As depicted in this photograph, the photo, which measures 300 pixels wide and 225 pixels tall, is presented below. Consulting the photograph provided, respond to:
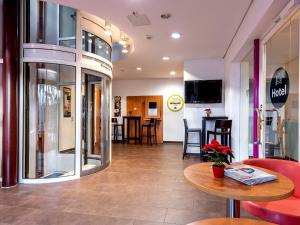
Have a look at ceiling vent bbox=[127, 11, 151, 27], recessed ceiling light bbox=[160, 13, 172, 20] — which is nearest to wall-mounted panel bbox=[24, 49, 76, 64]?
ceiling vent bbox=[127, 11, 151, 27]

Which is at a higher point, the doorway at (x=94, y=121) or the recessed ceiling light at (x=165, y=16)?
the recessed ceiling light at (x=165, y=16)

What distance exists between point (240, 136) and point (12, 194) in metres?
4.81

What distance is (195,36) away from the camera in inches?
179

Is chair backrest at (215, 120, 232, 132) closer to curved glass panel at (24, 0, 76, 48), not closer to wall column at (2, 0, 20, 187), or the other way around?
curved glass panel at (24, 0, 76, 48)

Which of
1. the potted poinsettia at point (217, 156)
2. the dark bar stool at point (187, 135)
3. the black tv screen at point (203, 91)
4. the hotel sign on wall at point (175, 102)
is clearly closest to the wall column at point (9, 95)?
the potted poinsettia at point (217, 156)

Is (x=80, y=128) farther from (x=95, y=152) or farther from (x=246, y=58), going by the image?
(x=246, y=58)

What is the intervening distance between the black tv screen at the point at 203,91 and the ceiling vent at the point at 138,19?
2.90m

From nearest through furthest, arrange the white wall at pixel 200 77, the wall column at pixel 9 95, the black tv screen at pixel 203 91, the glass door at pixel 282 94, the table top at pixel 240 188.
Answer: the table top at pixel 240 188, the glass door at pixel 282 94, the wall column at pixel 9 95, the black tv screen at pixel 203 91, the white wall at pixel 200 77

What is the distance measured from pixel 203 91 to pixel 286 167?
4.36 metres

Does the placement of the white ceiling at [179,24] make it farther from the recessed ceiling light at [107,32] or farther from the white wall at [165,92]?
the white wall at [165,92]

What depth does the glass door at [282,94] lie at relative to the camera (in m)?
2.42

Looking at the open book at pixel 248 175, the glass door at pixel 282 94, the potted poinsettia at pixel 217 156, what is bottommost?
the open book at pixel 248 175

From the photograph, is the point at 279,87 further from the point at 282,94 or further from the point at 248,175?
the point at 248,175

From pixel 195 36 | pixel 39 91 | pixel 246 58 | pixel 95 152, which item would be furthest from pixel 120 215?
pixel 246 58
